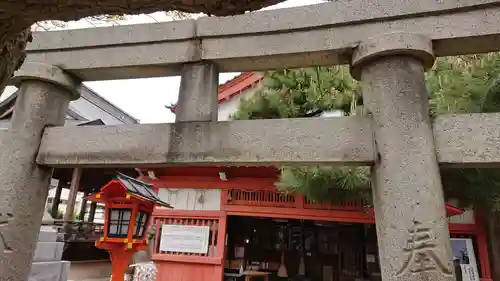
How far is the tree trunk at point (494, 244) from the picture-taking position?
17.4ft

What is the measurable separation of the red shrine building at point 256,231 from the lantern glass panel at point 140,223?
9.94ft

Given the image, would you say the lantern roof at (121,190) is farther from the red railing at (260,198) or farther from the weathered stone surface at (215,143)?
the red railing at (260,198)

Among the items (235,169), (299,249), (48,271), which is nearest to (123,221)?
(48,271)

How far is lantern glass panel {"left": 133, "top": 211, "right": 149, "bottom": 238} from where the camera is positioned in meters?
3.98

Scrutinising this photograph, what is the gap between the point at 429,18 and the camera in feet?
8.10

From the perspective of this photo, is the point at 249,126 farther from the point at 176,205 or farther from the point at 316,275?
the point at 316,275

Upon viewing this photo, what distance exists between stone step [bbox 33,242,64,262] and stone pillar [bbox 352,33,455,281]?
4.36m

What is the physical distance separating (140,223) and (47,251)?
156 cm

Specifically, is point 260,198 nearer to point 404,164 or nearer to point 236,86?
point 236,86

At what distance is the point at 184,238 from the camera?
7.48 m

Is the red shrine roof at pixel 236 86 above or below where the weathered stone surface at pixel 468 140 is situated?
above

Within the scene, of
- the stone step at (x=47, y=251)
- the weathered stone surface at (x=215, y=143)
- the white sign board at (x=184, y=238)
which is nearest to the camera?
the weathered stone surface at (x=215, y=143)

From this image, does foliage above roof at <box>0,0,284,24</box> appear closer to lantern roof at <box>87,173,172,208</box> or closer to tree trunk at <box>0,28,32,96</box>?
tree trunk at <box>0,28,32,96</box>

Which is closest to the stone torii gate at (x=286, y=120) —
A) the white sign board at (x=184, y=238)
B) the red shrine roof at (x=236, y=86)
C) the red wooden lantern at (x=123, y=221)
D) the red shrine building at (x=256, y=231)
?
the red wooden lantern at (x=123, y=221)
